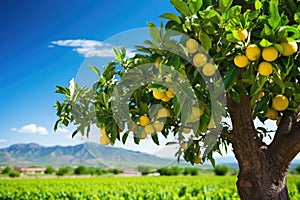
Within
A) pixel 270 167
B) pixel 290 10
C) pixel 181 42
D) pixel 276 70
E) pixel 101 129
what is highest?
pixel 290 10

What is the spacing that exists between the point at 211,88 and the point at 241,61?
156 millimetres

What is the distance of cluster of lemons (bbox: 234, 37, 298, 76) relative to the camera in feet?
3.88

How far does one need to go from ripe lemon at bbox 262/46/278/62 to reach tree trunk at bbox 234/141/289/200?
0.72 metres

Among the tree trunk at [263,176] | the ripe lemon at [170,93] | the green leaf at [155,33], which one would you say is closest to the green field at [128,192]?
the tree trunk at [263,176]

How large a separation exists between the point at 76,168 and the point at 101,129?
141ft

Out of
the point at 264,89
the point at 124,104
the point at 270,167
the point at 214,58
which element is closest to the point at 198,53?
the point at 214,58

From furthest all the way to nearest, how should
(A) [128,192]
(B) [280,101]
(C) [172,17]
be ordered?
(A) [128,192]
(B) [280,101]
(C) [172,17]

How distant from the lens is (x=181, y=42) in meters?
1.29

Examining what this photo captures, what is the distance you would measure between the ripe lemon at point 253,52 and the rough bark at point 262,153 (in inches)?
22.2

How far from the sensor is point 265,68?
1.22m

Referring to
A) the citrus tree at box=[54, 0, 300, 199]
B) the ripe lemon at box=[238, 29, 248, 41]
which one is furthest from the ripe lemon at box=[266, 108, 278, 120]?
the ripe lemon at box=[238, 29, 248, 41]

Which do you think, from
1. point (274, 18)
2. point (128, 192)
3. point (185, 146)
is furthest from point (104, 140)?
point (128, 192)

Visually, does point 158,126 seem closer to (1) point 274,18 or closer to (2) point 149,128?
(2) point 149,128

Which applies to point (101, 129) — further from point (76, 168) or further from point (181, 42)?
point (76, 168)
